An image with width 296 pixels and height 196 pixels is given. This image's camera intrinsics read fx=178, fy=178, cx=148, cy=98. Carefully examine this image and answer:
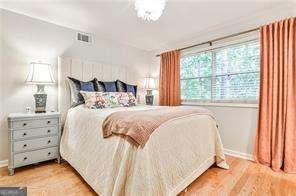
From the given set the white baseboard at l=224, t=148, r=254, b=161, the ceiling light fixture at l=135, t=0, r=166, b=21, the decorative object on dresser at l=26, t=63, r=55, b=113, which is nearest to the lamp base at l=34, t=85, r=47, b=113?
the decorative object on dresser at l=26, t=63, r=55, b=113

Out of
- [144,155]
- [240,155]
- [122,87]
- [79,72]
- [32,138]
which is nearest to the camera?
[144,155]

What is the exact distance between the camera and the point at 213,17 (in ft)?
8.93

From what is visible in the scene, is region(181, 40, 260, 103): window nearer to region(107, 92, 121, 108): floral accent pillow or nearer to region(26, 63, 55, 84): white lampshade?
region(107, 92, 121, 108): floral accent pillow

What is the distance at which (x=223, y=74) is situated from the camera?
314 cm

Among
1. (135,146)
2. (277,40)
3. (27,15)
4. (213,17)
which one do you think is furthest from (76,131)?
(277,40)

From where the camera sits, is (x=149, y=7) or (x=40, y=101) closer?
(x=149, y=7)

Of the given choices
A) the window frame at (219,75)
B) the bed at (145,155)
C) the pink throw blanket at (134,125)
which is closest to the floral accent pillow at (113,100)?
the bed at (145,155)

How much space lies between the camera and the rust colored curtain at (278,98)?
2.27 meters

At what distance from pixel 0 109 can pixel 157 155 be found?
2.30 metres

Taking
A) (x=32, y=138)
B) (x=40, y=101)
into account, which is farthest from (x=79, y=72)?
(x=32, y=138)

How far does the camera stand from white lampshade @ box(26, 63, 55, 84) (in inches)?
96.0

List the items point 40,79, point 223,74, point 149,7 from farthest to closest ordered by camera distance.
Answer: point 223,74, point 40,79, point 149,7

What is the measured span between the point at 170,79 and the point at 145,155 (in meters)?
2.65

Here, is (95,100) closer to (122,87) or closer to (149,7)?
(122,87)
